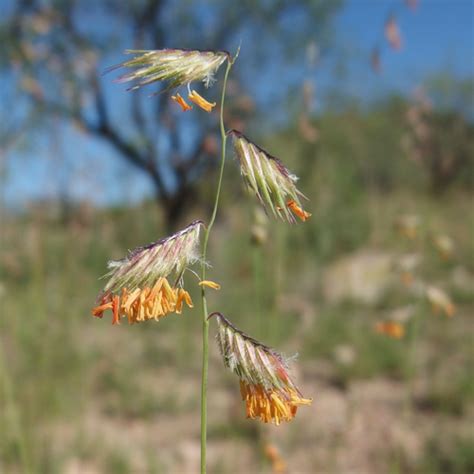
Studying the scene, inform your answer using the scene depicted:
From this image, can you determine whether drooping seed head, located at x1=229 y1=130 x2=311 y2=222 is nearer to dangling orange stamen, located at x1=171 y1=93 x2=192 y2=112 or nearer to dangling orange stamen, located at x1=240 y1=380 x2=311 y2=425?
dangling orange stamen, located at x1=171 y1=93 x2=192 y2=112

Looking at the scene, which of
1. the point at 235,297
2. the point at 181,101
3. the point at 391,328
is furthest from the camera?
Answer: the point at 235,297

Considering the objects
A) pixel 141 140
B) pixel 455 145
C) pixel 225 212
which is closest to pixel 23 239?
pixel 141 140

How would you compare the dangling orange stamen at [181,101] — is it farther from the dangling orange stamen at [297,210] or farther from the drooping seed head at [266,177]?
the dangling orange stamen at [297,210]

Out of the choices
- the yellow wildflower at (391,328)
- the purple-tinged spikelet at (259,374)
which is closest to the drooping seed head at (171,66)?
the purple-tinged spikelet at (259,374)

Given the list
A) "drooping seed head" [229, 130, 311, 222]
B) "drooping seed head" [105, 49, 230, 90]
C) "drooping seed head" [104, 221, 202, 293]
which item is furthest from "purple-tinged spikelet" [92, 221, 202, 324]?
"drooping seed head" [105, 49, 230, 90]

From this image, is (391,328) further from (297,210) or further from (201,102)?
(201,102)

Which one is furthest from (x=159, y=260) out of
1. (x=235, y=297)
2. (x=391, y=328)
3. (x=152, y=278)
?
(x=235, y=297)
